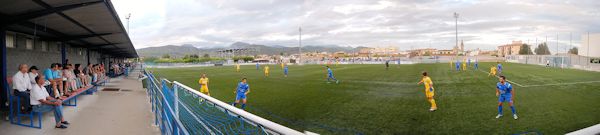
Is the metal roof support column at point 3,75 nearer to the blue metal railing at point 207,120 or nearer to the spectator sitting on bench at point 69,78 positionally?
the spectator sitting on bench at point 69,78

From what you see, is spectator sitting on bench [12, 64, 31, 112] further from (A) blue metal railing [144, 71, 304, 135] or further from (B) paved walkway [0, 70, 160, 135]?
(A) blue metal railing [144, 71, 304, 135]

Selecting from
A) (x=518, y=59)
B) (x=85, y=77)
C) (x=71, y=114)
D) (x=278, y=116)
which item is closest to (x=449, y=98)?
(x=278, y=116)

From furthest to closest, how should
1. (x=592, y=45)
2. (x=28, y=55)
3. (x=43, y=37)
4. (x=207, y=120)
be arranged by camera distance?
1. (x=592, y=45)
2. (x=43, y=37)
3. (x=28, y=55)
4. (x=207, y=120)

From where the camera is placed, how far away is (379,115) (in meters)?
10.2

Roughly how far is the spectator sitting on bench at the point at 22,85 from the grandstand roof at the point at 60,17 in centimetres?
122

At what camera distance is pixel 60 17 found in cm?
960

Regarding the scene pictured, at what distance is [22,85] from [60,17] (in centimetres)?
240

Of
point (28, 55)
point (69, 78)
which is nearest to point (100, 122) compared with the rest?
point (69, 78)

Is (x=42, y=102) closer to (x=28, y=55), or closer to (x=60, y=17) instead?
(x=60, y=17)

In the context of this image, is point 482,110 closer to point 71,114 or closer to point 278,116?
point 278,116

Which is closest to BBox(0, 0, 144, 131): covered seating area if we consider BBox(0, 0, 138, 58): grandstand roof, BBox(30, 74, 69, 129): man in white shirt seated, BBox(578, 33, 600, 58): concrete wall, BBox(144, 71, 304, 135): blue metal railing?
BBox(0, 0, 138, 58): grandstand roof

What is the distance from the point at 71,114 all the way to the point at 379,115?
319 inches

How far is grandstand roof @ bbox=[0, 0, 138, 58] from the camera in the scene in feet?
24.9

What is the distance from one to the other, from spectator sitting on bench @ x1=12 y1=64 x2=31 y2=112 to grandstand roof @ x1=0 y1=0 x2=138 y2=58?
1225mm
